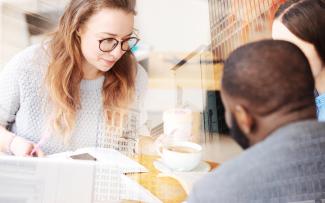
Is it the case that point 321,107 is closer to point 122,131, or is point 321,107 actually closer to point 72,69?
point 122,131

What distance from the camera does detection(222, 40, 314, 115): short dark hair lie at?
703 mm

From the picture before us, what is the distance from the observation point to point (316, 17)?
33.0 inches

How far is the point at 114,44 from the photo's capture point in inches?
29.6

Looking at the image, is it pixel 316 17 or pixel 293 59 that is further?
pixel 316 17

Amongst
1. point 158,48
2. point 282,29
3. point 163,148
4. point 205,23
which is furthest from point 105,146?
point 282,29

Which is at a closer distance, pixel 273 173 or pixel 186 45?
pixel 273 173

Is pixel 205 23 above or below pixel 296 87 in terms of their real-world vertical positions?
above

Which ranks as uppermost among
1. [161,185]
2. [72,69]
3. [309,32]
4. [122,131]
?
[309,32]

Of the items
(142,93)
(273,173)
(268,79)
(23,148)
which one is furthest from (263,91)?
(23,148)

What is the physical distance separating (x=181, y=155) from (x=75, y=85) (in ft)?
0.89

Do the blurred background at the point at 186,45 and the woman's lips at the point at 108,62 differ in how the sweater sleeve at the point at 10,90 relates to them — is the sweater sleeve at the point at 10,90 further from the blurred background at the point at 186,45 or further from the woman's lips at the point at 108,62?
the woman's lips at the point at 108,62

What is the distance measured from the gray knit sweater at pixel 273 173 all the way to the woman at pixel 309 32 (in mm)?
136

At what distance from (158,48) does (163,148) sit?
22cm

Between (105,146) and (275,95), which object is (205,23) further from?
(105,146)
